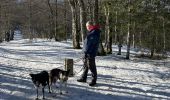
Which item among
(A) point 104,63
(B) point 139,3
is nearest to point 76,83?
(A) point 104,63

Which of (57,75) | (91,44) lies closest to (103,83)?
(91,44)

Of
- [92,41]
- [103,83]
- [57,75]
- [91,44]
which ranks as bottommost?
[103,83]

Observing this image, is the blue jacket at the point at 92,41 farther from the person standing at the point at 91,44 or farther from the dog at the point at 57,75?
the dog at the point at 57,75

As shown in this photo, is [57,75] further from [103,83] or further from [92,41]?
[103,83]

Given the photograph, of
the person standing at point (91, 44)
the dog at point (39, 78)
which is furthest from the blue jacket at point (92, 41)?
the dog at point (39, 78)

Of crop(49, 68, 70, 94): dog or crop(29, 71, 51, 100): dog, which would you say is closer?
crop(29, 71, 51, 100): dog

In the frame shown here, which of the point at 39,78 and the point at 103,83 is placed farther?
the point at 103,83

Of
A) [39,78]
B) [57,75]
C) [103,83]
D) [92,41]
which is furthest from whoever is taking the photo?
[103,83]

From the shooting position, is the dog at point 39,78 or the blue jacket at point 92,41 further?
the blue jacket at point 92,41

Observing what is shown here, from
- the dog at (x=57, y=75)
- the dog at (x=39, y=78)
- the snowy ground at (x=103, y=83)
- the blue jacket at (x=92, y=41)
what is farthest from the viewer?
the blue jacket at (x=92, y=41)

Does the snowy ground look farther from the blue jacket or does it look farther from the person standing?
the blue jacket

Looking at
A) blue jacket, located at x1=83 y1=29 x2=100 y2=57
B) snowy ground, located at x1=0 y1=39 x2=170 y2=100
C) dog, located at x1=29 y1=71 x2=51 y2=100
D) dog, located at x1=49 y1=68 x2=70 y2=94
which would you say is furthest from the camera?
blue jacket, located at x1=83 y1=29 x2=100 y2=57

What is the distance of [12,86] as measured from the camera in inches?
512

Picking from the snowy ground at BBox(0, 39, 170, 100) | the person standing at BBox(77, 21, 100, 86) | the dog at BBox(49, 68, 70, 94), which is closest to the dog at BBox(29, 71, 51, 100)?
the dog at BBox(49, 68, 70, 94)
